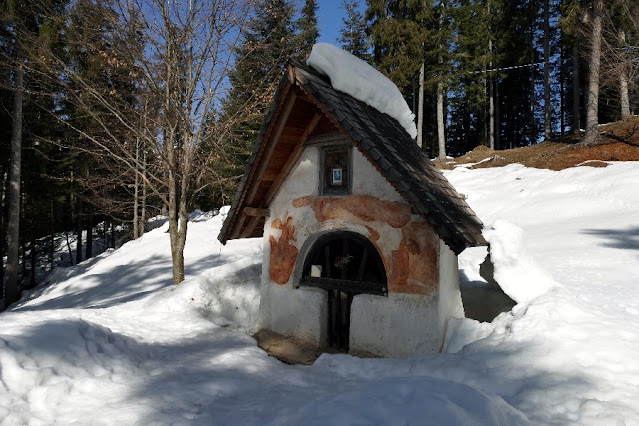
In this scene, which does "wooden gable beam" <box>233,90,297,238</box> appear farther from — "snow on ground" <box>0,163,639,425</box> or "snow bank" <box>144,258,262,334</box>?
"snow on ground" <box>0,163,639,425</box>

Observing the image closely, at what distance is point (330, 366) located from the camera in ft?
17.2

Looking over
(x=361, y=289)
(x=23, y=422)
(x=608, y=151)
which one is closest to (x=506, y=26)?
(x=608, y=151)

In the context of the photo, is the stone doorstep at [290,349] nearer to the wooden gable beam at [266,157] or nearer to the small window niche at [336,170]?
the wooden gable beam at [266,157]

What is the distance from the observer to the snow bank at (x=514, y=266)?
5.59 metres

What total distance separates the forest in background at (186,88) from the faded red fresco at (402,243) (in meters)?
4.34

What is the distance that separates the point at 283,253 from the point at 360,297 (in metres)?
1.88

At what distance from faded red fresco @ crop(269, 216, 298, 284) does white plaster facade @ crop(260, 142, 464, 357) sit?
80 mm

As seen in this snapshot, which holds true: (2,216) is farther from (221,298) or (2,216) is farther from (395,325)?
(395,325)

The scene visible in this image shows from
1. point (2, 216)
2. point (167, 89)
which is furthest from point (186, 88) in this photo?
point (2, 216)

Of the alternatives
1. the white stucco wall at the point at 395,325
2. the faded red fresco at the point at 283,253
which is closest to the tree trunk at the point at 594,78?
the white stucco wall at the point at 395,325

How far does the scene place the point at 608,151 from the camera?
693 inches

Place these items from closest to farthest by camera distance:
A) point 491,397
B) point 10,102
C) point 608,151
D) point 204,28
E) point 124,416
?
point 491,397 < point 124,416 < point 204,28 < point 10,102 < point 608,151

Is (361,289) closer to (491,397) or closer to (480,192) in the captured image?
(491,397)

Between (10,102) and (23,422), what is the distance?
1849 cm
